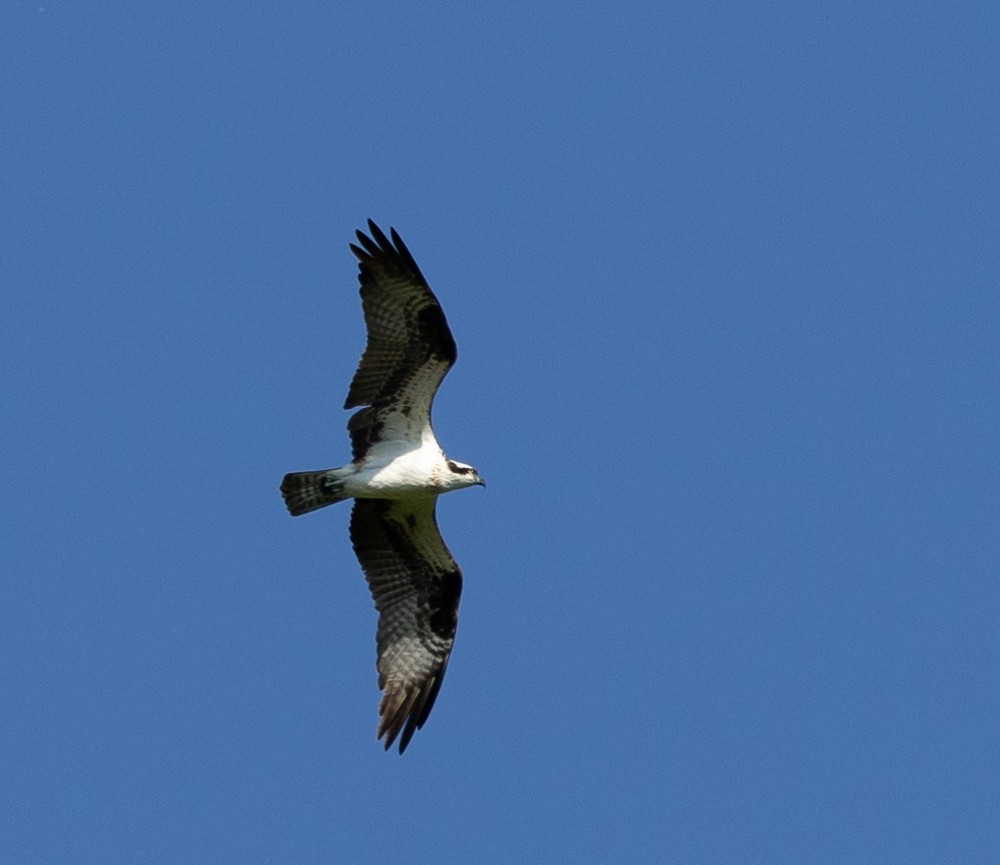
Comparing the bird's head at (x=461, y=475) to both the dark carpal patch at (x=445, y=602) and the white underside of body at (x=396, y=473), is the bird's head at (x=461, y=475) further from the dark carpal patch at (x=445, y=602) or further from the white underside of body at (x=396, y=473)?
the dark carpal patch at (x=445, y=602)

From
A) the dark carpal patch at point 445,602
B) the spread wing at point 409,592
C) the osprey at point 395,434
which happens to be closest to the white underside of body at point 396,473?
the osprey at point 395,434

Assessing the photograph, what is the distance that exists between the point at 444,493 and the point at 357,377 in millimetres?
1323

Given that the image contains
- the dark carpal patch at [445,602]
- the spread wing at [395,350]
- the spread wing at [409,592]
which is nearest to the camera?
the spread wing at [395,350]

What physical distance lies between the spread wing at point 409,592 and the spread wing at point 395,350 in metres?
0.86

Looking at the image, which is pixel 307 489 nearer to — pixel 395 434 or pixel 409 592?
pixel 395 434

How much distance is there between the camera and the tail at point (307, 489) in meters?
16.2

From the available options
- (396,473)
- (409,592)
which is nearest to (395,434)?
(396,473)

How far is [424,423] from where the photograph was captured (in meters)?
16.3

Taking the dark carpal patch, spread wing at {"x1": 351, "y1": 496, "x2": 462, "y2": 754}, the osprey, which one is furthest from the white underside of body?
the dark carpal patch

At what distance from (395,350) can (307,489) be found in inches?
57.8

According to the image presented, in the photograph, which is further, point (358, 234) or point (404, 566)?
point (404, 566)

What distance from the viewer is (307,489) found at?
16234 mm

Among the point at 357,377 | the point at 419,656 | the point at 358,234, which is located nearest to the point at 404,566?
the point at 419,656

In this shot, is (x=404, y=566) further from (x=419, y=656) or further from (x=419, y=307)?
(x=419, y=307)
